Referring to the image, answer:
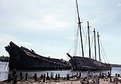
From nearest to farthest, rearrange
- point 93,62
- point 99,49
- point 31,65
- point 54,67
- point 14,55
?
1. point 14,55
2. point 31,65
3. point 93,62
4. point 54,67
5. point 99,49

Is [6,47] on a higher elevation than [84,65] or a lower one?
higher

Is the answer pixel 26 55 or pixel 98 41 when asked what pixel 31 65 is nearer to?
pixel 26 55

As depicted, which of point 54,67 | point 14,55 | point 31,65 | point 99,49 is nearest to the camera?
point 14,55

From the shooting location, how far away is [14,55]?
228 feet

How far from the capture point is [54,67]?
87.5 meters

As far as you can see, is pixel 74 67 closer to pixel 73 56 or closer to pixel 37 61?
pixel 73 56

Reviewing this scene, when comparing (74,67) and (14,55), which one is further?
(74,67)

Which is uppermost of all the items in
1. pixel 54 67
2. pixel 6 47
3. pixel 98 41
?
pixel 98 41

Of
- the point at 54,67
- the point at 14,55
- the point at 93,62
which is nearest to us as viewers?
the point at 14,55

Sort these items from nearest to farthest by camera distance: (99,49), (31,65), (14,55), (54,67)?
1. (14,55)
2. (31,65)
3. (54,67)
4. (99,49)

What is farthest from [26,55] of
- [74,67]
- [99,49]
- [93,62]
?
[99,49]

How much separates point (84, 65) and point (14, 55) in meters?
27.0

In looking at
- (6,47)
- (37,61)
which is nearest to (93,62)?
(37,61)

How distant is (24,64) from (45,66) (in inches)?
486
